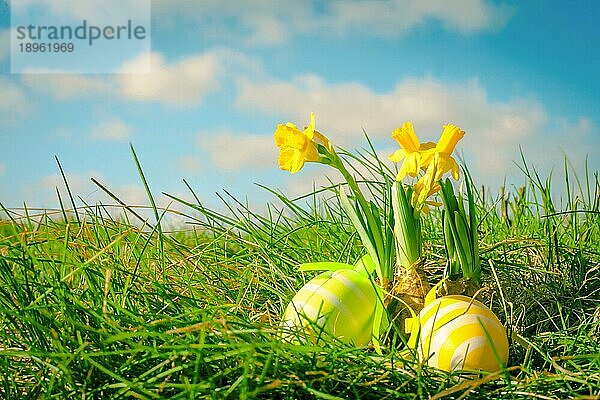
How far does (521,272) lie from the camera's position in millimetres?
1938

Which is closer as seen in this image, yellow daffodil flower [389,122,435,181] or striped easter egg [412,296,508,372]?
striped easter egg [412,296,508,372]

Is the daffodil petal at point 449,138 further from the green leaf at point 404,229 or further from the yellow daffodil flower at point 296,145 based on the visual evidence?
the yellow daffodil flower at point 296,145

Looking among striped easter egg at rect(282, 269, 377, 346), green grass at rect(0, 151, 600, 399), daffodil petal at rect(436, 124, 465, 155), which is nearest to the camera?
green grass at rect(0, 151, 600, 399)

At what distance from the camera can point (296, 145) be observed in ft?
5.03

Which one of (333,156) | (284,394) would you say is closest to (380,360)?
(284,394)

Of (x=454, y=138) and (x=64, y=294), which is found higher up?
(x=454, y=138)

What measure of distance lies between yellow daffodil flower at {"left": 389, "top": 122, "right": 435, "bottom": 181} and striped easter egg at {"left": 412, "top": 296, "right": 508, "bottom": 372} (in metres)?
0.30

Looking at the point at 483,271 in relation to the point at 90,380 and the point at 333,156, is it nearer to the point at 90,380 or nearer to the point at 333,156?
the point at 333,156

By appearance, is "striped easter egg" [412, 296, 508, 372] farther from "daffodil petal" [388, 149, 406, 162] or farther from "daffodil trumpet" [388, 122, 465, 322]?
"daffodil petal" [388, 149, 406, 162]

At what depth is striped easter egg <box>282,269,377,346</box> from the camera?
4.81 feet

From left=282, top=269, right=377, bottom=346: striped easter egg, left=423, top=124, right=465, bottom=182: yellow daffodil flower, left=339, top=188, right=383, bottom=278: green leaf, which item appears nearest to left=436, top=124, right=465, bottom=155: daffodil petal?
left=423, top=124, right=465, bottom=182: yellow daffodil flower

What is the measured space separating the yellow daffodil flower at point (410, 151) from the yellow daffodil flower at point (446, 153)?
0.01 m

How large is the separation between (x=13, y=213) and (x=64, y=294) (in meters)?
0.49

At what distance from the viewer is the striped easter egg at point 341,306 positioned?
1.46 metres
